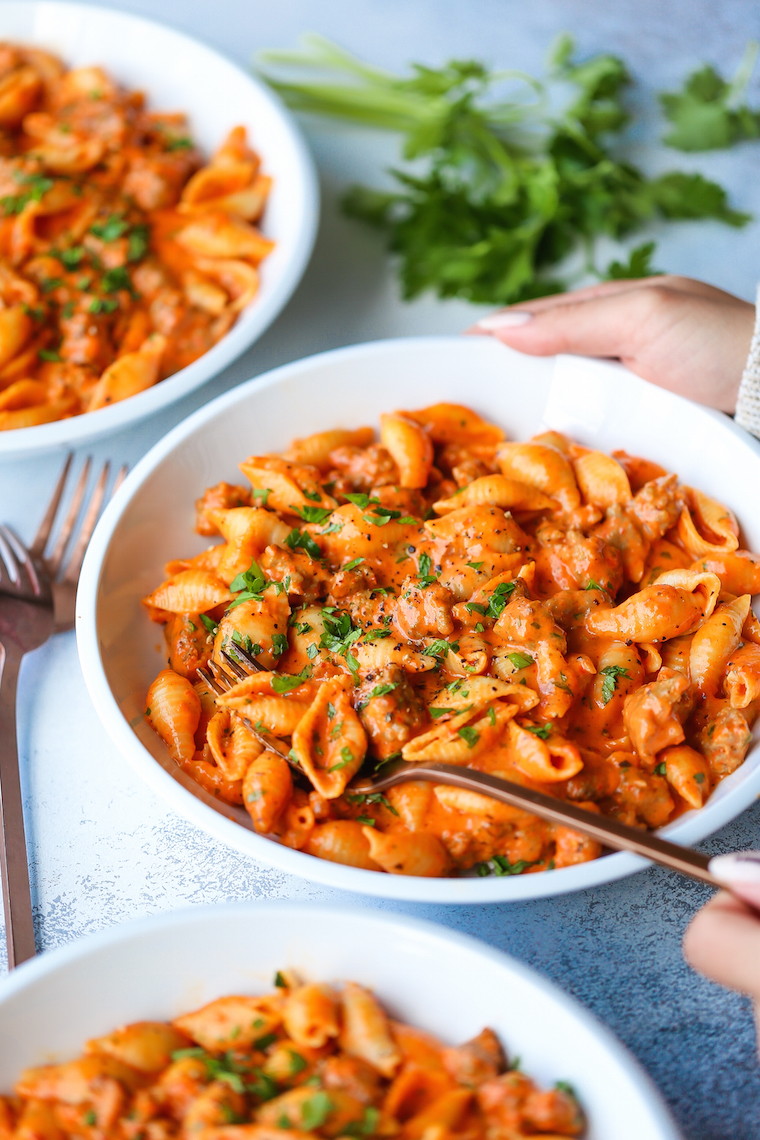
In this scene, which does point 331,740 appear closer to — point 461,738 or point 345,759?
point 345,759

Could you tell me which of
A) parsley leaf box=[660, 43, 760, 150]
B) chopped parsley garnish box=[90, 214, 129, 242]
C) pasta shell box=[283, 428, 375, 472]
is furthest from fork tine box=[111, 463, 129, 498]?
parsley leaf box=[660, 43, 760, 150]

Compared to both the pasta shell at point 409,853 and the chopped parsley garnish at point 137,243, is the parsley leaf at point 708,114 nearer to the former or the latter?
the chopped parsley garnish at point 137,243

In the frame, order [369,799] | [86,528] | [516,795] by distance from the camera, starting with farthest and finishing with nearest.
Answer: [86,528]
[369,799]
[516,795]

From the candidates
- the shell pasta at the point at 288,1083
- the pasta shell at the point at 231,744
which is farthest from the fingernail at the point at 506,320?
Answer: the shell pasta at the point at 288,1083

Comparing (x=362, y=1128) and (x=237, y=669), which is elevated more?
(x=237, y=669)

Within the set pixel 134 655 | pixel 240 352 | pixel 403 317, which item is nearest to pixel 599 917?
pixel 134 655

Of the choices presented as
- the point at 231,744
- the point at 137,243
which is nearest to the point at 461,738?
the point at 231,744

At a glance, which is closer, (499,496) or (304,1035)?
(304,1035)
